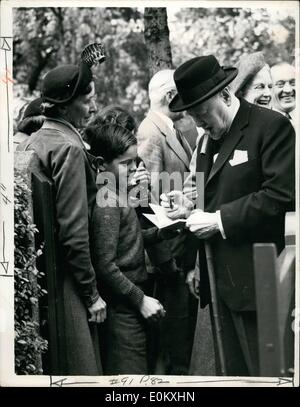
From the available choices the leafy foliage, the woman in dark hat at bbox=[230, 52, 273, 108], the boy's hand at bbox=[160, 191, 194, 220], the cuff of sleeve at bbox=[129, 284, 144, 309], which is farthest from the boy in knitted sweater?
the woman in dark hat at bbox=[230, 52, 273, 108]

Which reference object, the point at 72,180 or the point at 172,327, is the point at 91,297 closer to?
the point at 172,327

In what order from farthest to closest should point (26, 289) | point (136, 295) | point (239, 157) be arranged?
point (26, 289)
point (136, 295)
point (239, 157)

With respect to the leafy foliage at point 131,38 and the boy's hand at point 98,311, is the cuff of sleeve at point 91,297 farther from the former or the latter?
the leafy foliage at point 131,38

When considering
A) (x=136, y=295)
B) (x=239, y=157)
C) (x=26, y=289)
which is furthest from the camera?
(x=26, y=289)

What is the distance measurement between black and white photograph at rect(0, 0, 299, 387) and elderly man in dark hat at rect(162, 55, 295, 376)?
0.01m

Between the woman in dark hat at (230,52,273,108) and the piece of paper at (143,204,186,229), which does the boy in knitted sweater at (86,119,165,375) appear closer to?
the piece of paper at (143,204,186,229)

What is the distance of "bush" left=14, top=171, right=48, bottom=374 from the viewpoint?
8219 millimetres

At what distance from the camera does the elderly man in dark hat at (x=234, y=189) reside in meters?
8.00

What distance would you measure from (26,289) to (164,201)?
117 cm

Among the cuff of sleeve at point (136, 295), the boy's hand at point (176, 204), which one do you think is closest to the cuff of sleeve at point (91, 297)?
the cuff of sleeve at point (136, 295)

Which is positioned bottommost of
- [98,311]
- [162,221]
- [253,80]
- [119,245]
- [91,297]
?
[98,311]

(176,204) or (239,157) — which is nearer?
(239,157)

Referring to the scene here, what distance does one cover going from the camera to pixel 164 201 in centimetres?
823

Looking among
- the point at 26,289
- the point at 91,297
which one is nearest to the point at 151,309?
the point at 91,297
